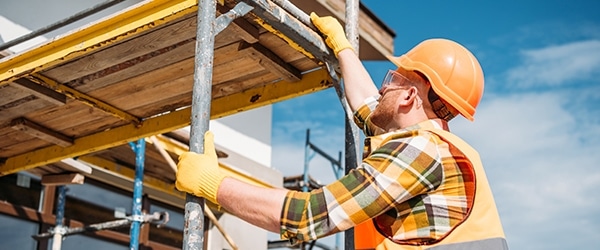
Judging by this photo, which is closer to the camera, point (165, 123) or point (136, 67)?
point (136, 67)

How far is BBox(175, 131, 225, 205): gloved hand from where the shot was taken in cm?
304

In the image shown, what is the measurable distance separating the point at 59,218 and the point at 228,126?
110 inches

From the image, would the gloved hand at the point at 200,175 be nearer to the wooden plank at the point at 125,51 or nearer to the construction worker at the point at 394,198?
the construction worker at the point at 394,198

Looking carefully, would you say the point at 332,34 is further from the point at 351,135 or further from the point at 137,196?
the point at 137,196

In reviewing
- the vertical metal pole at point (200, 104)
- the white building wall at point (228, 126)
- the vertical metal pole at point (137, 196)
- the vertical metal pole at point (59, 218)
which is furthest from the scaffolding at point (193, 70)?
the white building wall at point (228, 126)

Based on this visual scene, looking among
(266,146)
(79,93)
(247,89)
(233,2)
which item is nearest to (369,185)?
(233,2)

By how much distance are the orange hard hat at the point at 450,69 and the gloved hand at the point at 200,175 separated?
872mm

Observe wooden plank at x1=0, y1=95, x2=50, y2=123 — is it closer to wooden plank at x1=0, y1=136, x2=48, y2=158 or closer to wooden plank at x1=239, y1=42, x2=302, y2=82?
wooden plank at x1=0, y1=136, x2=48, y2=158

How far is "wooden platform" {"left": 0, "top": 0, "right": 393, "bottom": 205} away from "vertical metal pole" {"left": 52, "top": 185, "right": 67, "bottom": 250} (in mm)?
1101

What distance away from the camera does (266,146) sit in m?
10.1

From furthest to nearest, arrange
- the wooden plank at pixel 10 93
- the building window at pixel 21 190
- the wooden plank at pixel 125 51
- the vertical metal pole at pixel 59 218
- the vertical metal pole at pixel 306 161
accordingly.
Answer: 1. the vertical metal pole at pixel 306 161
2. the building window at pixel 21 190
3. the vertical metal pole at pixel 59 218
4. the wooden plank at pixel 10 93
5. the wooden plank at pixel 125 51

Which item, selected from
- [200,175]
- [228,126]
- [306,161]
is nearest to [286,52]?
[200,175]

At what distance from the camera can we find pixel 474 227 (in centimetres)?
284

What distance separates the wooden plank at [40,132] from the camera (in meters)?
5.23
